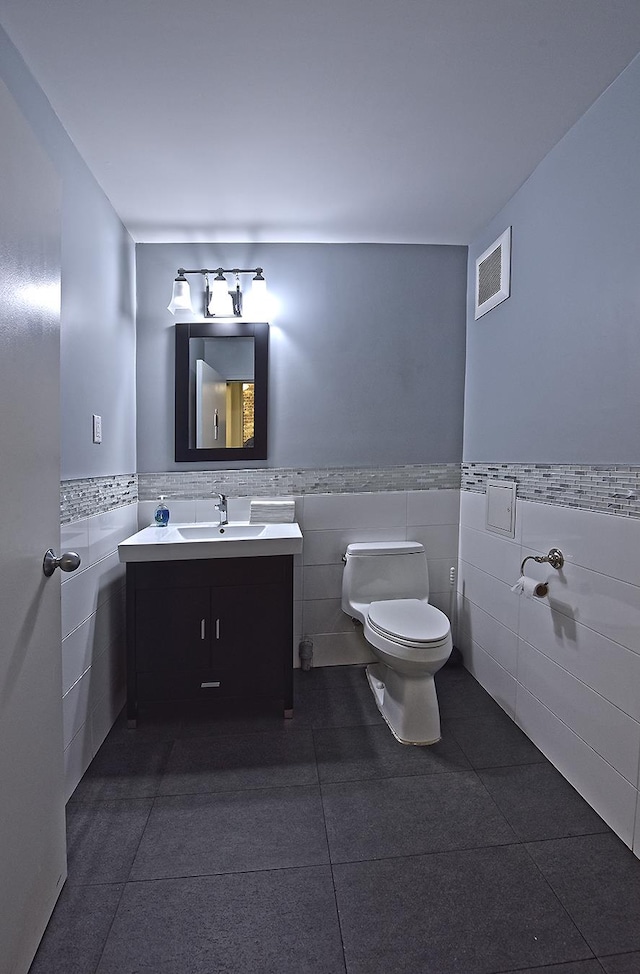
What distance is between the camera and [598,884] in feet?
4.44

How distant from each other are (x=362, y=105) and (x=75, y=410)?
139 centimetres

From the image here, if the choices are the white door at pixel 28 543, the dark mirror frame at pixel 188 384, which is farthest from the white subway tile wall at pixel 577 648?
the white door at pixel 28 543

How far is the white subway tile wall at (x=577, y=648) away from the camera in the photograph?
1475 millimetres

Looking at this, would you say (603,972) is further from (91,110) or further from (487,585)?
(91,110)

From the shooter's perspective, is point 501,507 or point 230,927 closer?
point 230,927

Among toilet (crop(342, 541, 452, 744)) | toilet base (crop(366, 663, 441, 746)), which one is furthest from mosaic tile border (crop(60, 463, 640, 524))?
toilet base (crop(366, 663, 441, 746))

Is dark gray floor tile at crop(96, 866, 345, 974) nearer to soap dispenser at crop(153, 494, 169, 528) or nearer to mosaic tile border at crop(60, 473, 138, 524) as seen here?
mosaic tile border at crop(60, 473, 138, 524)

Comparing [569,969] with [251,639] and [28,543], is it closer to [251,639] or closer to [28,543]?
[251,639]

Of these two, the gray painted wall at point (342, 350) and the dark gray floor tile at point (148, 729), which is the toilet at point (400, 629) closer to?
the gray painted wall at point (342, 350)

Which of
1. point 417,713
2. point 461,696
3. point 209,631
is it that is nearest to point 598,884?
point 417,713

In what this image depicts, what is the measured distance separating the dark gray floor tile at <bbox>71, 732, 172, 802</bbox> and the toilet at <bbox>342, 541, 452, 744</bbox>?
3.05 ft

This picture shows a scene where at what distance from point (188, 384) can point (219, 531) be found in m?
0.78

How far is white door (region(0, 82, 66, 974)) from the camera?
99 cm

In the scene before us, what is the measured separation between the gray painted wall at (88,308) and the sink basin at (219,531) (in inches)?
16.3
